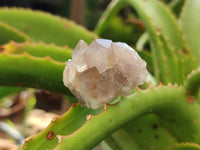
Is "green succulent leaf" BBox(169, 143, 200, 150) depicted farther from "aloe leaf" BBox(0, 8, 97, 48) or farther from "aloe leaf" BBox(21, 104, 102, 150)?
"aloe leaf" BBox(0, 8, 97, 48)

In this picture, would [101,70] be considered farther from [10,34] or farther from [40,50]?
[10,34]

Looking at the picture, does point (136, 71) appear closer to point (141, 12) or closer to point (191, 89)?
point (191, 89)

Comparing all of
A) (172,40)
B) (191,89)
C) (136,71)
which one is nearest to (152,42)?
(172,40)

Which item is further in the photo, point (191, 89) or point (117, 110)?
point (191, 89)

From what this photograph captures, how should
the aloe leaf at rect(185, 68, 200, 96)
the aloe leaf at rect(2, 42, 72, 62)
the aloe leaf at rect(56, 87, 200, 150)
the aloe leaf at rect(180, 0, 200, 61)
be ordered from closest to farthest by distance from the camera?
the aloe leaf at rect(56, 87, 200, 150) → the aloe leaf at rect(185, 68, 200, 96) → the aloe leaf at rect(2, 42, 72, 62) → the aloe leaf at rect(180, 0, 200, 61)

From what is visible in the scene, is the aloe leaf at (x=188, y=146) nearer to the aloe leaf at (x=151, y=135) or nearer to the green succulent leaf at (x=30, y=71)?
the aloe leaf at (x=151, y=135)

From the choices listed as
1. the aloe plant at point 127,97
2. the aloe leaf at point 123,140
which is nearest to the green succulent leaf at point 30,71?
the aloe plant at point 127,97

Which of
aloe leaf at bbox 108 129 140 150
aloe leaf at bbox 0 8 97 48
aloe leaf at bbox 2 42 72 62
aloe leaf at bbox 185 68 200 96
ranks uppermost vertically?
aloe leaf at bbox 185 68 200 96

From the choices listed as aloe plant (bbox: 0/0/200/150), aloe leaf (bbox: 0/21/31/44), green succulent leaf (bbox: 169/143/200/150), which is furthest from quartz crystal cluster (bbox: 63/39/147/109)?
aloe leaf (bbox: 0/21/31/44)
